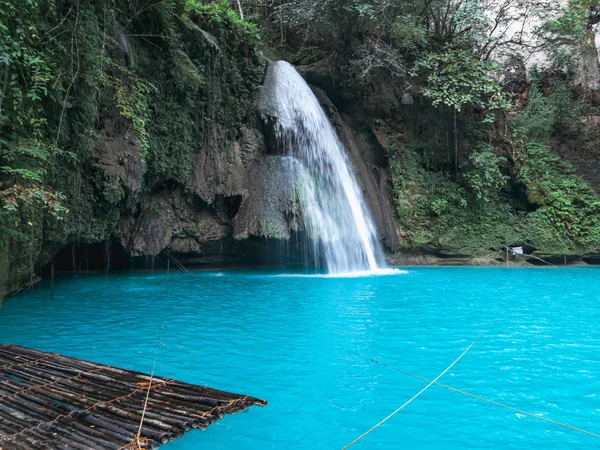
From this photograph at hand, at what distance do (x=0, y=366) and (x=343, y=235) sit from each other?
10.7 meters

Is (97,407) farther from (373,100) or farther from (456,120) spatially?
(456,120)

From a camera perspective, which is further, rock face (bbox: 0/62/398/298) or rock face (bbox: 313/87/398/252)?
rock face (bbox: 313/87/398/252)

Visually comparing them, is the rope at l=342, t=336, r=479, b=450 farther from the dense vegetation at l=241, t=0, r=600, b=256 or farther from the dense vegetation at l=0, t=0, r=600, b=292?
the dense vegetation at l=241, t=0, r=600, b=256

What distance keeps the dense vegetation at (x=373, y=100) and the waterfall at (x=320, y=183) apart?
1064 millimetres

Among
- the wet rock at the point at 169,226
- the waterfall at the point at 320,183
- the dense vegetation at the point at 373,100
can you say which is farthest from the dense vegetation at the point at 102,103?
the waterfall at the point at 320,183

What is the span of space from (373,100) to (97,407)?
15.1 meters

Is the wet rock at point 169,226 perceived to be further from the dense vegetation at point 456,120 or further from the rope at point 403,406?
the rope at point 403,406

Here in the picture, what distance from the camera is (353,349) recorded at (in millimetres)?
5125

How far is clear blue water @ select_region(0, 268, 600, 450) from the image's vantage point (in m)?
3.26

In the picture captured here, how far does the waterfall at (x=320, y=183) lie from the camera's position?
13234mm

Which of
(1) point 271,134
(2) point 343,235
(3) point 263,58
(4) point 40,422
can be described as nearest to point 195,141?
(1) point 271,134

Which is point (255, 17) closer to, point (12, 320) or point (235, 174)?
point (235, 174)

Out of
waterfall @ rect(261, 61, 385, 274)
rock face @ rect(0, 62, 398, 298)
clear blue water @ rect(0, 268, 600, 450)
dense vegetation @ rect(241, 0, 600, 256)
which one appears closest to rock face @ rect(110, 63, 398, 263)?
rock face @ rect(0, 62, 398, 298)

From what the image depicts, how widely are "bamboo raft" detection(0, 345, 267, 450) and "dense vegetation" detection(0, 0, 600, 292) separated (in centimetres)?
374
